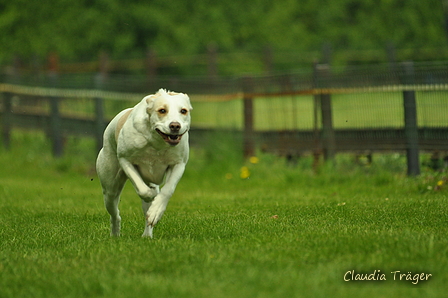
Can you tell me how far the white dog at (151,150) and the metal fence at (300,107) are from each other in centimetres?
512

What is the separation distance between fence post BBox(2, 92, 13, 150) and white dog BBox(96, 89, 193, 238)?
12492 mm

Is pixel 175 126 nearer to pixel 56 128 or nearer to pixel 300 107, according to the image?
pixel 300 107

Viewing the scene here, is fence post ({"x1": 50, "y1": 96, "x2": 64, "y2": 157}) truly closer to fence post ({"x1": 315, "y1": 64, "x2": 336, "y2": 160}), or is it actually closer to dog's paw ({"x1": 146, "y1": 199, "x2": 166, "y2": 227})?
fence post ({"x1": 315, "y1": 64, "x2": 336, "y2": 160})

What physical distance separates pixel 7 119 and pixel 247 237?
13.9 metres

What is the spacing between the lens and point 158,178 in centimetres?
696

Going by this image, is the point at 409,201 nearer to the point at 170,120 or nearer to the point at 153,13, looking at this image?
the point at 170,120

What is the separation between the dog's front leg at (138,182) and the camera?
668cm

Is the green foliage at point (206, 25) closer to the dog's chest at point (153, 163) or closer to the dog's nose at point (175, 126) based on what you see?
the dog's chest at point (153, 163)

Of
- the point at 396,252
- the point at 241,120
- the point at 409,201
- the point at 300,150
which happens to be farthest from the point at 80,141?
the point at 396,252

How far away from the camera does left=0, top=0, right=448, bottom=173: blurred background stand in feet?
39.0

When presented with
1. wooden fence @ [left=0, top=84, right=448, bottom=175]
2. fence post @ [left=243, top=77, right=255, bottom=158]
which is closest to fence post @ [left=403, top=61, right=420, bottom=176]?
wooden fence @ [left=0, top=84, right=448, bottom=175]

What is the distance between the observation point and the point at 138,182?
22.1 ft

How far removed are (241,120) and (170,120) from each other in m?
8.13

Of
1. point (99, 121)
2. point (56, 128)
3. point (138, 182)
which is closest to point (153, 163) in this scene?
point (138, 182)
